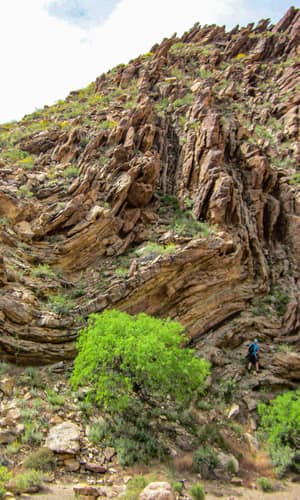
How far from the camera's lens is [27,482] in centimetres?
752

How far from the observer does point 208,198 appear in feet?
62.8

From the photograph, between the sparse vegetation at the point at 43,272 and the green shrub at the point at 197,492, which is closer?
the green shrub at the point at 197,492

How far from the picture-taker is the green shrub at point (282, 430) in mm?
11148

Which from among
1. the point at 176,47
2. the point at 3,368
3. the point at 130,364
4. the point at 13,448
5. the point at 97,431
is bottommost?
the point at 13,448

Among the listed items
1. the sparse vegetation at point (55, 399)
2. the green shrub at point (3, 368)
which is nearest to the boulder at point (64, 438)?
the sparse vegetation at point (55, 399)

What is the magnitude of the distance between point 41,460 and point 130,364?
3.51m

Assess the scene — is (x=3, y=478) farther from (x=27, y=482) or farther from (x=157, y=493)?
(x=157, y=493)

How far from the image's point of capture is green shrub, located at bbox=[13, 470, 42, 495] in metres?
7.36

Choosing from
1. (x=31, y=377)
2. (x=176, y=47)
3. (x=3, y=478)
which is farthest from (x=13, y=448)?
(x=176, y=47)

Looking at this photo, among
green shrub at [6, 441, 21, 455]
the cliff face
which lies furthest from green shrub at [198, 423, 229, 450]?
green shrub at [6, 441, 21, 455]

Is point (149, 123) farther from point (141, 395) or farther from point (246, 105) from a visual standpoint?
point (141, 395)

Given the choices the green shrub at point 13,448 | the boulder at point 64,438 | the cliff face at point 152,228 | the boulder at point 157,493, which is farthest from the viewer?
the cliff face at point 152,228

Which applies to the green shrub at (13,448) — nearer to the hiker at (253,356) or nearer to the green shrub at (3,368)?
the green shrub at (3,368)

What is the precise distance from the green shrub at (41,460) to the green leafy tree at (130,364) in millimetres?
2105
